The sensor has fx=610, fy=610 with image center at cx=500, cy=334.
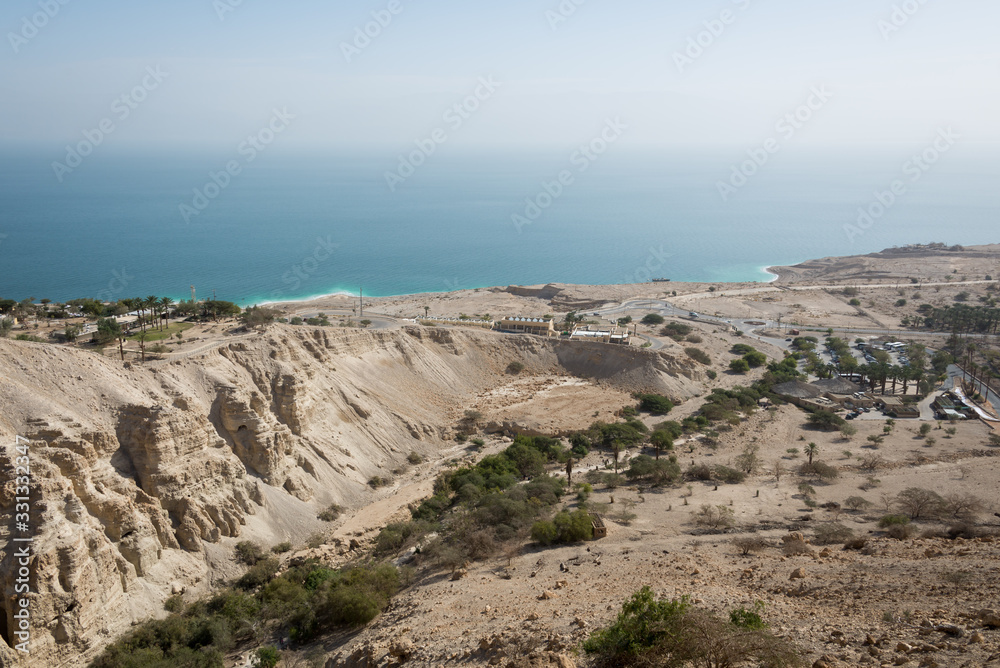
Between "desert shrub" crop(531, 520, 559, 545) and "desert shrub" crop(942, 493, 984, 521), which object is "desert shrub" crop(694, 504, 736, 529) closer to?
"desert shrub" crop(531, 520, 559, 545)

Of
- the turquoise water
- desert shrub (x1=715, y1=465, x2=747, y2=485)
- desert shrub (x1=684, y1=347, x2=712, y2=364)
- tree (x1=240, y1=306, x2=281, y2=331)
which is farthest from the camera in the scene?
the turquoise water

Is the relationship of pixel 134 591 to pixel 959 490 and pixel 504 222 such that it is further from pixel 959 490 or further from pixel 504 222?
pixel 504 222

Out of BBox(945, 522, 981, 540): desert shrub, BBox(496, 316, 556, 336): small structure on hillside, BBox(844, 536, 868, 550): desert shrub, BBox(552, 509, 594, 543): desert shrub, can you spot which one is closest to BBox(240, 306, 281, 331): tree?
BBox(552, 509, 594, 543): desert shrub

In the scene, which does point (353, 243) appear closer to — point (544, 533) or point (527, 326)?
point (527, 326)

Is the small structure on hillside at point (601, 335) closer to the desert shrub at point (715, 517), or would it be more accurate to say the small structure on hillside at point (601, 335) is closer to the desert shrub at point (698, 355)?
the desert shrub at point (698, 355)
